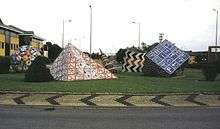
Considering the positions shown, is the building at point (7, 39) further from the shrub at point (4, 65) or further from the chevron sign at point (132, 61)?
the shrub at point (4, 65)

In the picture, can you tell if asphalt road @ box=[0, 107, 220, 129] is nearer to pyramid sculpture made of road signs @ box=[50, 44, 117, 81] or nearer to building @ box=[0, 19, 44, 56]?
pyramid sculpture made of road signs @ box=[50, 44, 117, 81]

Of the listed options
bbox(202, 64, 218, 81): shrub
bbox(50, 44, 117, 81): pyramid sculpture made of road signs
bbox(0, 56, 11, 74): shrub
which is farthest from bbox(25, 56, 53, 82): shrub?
bbox(0, 56, 11, 74): shrub

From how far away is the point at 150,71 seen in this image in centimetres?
3675

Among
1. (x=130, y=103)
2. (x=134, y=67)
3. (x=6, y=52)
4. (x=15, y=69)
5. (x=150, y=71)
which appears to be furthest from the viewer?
(x=6, y=52)

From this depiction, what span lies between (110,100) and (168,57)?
17.5 meters

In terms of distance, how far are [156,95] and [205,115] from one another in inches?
202

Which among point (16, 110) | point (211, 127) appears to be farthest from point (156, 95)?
point (211, 127)

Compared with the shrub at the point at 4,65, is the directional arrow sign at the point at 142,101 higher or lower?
lower

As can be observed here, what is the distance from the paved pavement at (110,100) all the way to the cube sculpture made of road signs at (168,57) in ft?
49.4

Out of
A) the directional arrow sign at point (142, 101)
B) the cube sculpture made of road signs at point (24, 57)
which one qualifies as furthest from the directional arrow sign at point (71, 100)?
the cube sculpture made of road signs at point (24, 57)

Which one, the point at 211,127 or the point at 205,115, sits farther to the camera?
the point at 205,115

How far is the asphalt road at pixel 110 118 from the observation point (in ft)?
40.5

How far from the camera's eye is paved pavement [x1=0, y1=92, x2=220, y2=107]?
18.4 meters

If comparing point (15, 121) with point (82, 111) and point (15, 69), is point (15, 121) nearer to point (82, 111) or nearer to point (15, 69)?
point (82, 111)
